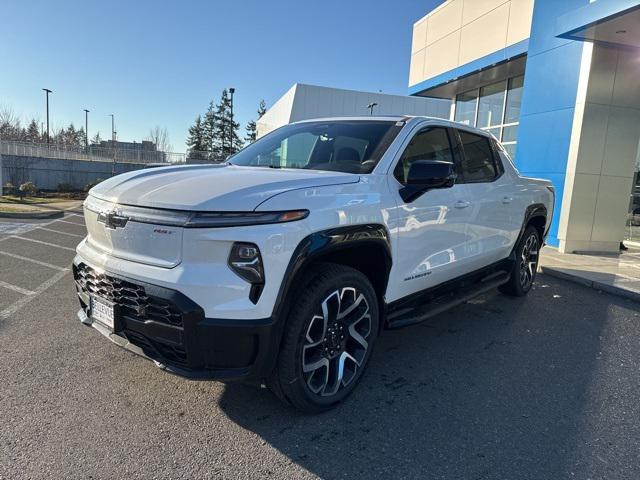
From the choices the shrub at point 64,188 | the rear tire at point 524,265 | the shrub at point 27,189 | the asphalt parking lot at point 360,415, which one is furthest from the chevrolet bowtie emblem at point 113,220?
the shrub at point 64,188

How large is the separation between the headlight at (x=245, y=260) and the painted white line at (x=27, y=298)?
10.8 feet

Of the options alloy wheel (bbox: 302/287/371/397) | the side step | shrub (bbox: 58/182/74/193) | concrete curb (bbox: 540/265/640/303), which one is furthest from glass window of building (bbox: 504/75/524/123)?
shrub (bbox: 58/182/74/193)

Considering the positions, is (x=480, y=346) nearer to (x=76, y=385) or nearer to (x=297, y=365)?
(x=297, y=365)

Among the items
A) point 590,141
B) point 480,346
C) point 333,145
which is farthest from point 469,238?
point 590,141

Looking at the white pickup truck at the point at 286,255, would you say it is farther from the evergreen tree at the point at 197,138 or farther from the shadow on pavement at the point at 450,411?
the evergreen tree at the point at 197,138

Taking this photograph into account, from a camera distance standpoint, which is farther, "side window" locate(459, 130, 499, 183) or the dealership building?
the dealership building

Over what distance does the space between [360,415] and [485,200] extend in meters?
2.45

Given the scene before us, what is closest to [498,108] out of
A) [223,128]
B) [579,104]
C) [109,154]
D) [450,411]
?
[579,104]

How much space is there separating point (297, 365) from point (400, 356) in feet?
4.78

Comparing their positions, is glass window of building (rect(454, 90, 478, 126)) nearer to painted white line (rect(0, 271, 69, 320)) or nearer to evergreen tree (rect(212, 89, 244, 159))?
painted white line (rect(0, 271, 69, 320))

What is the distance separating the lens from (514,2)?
1058 centimetres

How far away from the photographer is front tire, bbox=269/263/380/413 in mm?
2498

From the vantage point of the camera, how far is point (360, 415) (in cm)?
280

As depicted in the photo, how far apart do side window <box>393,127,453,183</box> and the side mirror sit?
0.10 meters
